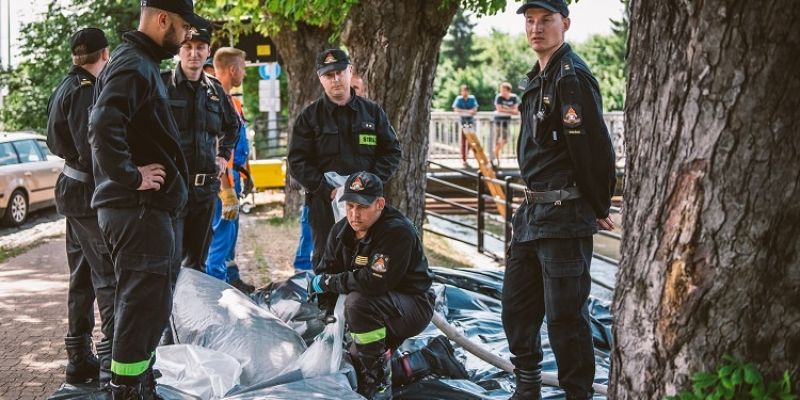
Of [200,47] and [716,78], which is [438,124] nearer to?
[200,47]

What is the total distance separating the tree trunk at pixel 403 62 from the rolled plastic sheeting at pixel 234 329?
325 centimetres

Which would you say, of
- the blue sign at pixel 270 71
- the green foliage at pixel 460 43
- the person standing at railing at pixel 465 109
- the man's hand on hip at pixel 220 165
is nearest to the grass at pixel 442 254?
Answer: the man's hand on hip at pixel 220 165

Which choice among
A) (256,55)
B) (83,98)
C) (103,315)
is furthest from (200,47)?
(256,55)

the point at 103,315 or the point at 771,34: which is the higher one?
the point at 771,34

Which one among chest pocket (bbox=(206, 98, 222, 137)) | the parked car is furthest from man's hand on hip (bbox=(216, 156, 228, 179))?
the parked car

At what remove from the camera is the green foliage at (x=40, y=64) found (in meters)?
24.0

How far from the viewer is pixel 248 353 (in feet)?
17.0

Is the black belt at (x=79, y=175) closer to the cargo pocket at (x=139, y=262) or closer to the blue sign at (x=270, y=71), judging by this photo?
the cargo pocket at (x=139, y=262)

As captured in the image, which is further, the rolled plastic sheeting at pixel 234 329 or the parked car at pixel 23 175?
the parked car at pixel 23 175

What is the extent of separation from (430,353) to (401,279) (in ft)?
1.64

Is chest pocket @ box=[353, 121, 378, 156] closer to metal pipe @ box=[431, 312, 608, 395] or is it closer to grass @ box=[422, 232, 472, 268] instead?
metal pipe @ box=[431, 312, 608, 395]

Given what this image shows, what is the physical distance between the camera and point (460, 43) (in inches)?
3012

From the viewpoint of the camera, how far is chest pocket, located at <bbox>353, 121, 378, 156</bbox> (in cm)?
661

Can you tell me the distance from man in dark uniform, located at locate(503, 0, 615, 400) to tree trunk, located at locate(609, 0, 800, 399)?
83cm
